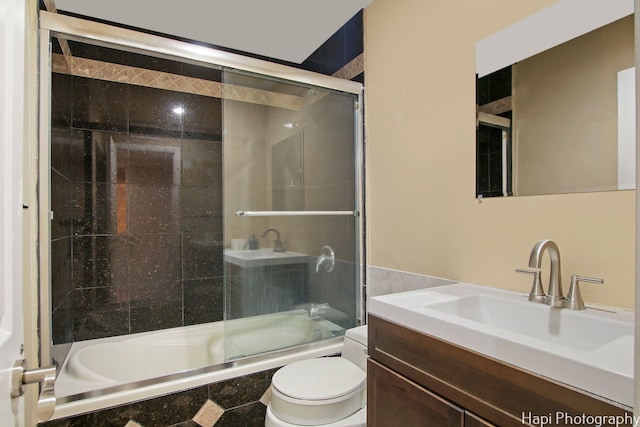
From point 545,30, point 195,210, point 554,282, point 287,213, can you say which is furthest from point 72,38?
point 554,282

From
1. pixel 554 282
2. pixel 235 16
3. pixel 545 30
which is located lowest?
pixel 554 282

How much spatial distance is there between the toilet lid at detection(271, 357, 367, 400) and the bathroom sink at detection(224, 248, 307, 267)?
0.64 m

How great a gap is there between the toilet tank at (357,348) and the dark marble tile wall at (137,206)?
47.5 inches

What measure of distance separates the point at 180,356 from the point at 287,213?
121cm

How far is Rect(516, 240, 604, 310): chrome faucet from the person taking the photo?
0.95 metres

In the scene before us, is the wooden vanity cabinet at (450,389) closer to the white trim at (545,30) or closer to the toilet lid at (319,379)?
the toilet lid at (319,379)

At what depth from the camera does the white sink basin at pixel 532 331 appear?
1.96 ft

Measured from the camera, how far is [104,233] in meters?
2.17

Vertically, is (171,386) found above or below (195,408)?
above

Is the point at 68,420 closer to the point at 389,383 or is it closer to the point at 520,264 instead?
the point at 389,383

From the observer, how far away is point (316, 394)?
4.38 ft

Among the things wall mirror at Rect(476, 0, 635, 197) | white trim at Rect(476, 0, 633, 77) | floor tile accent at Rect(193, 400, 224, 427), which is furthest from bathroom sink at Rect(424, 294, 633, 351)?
→ floor tile accent at Rect(193, 400, 224, 427)

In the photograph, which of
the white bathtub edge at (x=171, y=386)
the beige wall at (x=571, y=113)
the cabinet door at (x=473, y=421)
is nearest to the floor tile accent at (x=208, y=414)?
the white bathtub edge at (x=171, y=386)

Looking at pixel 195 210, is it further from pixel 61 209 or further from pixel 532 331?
pixel 532 331
